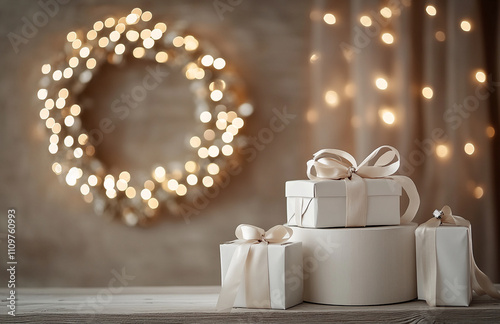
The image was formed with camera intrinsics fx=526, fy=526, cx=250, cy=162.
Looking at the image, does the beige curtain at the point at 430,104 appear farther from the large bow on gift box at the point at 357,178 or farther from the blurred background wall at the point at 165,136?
the large bow on gift box at the point at 357,178

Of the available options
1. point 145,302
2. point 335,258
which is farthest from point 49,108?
point 335,258

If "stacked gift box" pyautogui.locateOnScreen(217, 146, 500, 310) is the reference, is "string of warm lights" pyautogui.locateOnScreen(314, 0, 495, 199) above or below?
above

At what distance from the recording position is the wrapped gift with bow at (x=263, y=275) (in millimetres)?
1390

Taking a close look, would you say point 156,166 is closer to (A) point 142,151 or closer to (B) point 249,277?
(A) point 142,151

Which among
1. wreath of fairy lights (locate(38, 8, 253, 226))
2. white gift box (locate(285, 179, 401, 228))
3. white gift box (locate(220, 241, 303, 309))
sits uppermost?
wreath of fairy lights (locate(38, 8, 253, 226))

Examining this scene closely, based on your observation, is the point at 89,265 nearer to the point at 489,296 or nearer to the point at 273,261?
the point at 273,261

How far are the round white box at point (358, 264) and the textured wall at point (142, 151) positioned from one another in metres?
0.47

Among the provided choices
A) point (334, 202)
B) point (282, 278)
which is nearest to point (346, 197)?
point (334, 202)

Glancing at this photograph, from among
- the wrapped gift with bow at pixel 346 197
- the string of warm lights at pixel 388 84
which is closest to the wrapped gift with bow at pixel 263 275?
the wrapped gift with bow at pixel 346 197

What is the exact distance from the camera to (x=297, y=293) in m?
1.44

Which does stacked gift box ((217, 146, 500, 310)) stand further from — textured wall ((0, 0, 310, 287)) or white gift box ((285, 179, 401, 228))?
textured wall ((0, 0, 310, 287))

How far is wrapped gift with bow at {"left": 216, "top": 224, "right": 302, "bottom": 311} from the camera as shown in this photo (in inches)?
54.7

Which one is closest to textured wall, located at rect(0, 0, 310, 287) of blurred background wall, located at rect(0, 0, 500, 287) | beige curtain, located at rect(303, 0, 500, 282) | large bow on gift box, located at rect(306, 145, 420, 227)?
blurred background wall, located at rect(0, 0, 500, 287)

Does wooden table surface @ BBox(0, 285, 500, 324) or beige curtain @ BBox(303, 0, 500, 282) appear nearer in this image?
wooden table surface @ BBox(0, 285, 500, 324)
